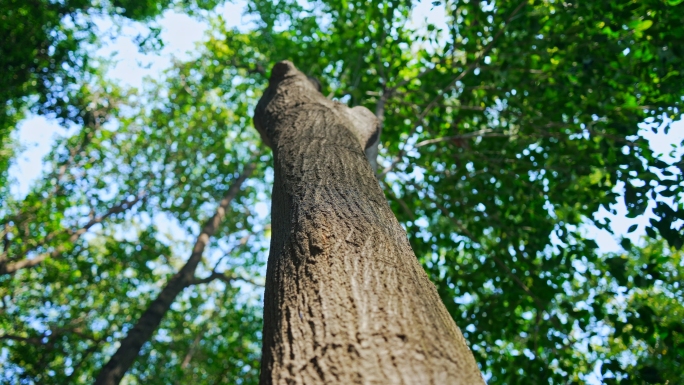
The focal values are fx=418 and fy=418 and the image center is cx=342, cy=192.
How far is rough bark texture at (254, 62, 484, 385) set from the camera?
3.70 ft

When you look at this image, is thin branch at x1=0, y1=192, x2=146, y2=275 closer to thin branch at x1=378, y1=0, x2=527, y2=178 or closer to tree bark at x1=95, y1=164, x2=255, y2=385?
tree bark at x1=95, y1=164, x2=255, y2=385

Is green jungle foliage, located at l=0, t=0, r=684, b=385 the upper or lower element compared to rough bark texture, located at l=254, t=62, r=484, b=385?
upper

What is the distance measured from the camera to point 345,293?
1.34 metres

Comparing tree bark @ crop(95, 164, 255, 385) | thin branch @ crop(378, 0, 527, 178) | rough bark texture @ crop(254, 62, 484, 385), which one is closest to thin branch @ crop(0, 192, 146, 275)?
tree bark @ crop(95, 164, 255, 385)

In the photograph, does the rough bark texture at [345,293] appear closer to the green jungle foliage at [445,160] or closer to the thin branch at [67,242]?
the green jungle foliage at [445,160]

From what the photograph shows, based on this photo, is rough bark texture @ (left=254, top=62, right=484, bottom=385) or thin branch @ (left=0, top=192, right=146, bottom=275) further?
thin branch @ (left=0, top=192, right=146, bottom=275)

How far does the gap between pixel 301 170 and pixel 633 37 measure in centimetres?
462

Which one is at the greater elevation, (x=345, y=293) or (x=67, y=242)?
(x=67, y=242)

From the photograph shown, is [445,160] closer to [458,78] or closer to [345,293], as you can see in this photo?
[458,78]

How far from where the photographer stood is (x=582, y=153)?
512 cm

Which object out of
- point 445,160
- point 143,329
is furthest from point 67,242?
point 445,160

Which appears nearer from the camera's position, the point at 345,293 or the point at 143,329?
the point at 345,293

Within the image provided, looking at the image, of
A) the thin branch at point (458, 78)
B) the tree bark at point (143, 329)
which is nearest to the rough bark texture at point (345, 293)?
the thin branch at point (458, 78)

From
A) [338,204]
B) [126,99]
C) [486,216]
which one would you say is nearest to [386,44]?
[486,216]
